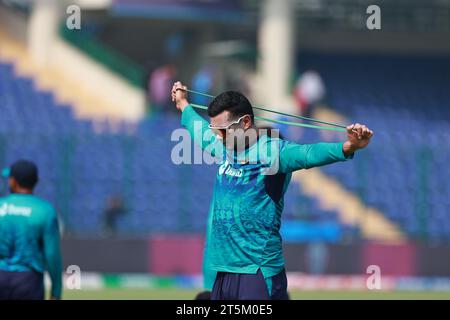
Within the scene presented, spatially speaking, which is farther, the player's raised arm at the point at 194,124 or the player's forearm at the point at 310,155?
the player's raised arm at the point at 194,124

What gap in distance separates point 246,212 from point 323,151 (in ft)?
2.60

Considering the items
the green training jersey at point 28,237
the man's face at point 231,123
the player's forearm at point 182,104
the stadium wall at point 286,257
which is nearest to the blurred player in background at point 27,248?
the green training jersey at point 28,237

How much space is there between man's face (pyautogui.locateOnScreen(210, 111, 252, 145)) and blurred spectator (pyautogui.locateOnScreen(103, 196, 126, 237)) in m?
15.5

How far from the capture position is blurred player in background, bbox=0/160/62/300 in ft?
29.9

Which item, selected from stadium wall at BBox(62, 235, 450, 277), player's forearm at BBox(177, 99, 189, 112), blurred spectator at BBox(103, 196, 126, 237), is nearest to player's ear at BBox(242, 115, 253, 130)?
player's forearm at BBox(177, 99, 189, 112)

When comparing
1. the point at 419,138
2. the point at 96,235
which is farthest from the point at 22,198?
the point at 419,138

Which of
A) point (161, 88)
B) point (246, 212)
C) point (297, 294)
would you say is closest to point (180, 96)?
point (246, 212)

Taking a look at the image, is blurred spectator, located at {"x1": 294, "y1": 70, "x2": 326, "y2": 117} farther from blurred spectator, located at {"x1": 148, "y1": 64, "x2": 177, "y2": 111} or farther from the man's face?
the man's face

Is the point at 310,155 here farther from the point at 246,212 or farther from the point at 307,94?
the point at 307,94

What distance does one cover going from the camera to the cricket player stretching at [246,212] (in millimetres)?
7734

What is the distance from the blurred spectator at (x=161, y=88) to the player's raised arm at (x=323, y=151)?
21037 mm

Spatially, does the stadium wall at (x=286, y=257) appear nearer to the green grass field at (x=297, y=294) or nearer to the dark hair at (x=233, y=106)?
the green grass field at (x=297, y=294)

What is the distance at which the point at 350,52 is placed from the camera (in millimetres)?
35219

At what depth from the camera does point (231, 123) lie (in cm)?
782
